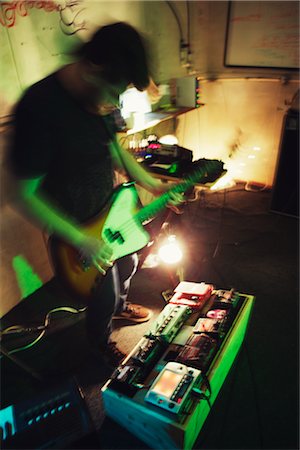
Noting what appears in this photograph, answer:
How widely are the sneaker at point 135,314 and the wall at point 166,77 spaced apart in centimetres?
78

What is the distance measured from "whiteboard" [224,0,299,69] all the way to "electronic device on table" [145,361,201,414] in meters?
3.21

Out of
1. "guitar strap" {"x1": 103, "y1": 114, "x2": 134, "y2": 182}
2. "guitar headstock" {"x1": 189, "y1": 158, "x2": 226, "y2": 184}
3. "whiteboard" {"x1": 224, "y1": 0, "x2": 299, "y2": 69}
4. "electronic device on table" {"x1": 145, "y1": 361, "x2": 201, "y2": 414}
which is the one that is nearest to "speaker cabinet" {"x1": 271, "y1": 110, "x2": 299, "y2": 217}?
"whiteboard" {"x1": 224, "y1": 0, "x2": 299, "y2": 69}

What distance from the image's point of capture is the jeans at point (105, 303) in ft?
6.11

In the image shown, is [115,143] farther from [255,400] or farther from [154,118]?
[255,400]

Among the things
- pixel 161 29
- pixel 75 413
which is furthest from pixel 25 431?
pixel 161 29

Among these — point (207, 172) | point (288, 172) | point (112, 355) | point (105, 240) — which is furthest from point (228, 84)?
point (112, 355)

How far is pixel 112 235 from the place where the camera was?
1.91m

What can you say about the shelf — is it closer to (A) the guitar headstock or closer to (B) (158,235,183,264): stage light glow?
(A) the guitar headstock

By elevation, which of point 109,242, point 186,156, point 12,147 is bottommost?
point 109,242

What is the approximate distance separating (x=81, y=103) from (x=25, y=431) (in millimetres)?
1536

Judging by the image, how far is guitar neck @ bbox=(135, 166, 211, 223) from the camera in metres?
2.07

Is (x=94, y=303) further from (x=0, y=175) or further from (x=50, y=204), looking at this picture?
(x=0, y=175)

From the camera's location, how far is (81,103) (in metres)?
1.68

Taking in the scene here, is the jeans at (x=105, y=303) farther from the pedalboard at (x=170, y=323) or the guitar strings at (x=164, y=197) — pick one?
the pedalboard at (x=170, y=323)
